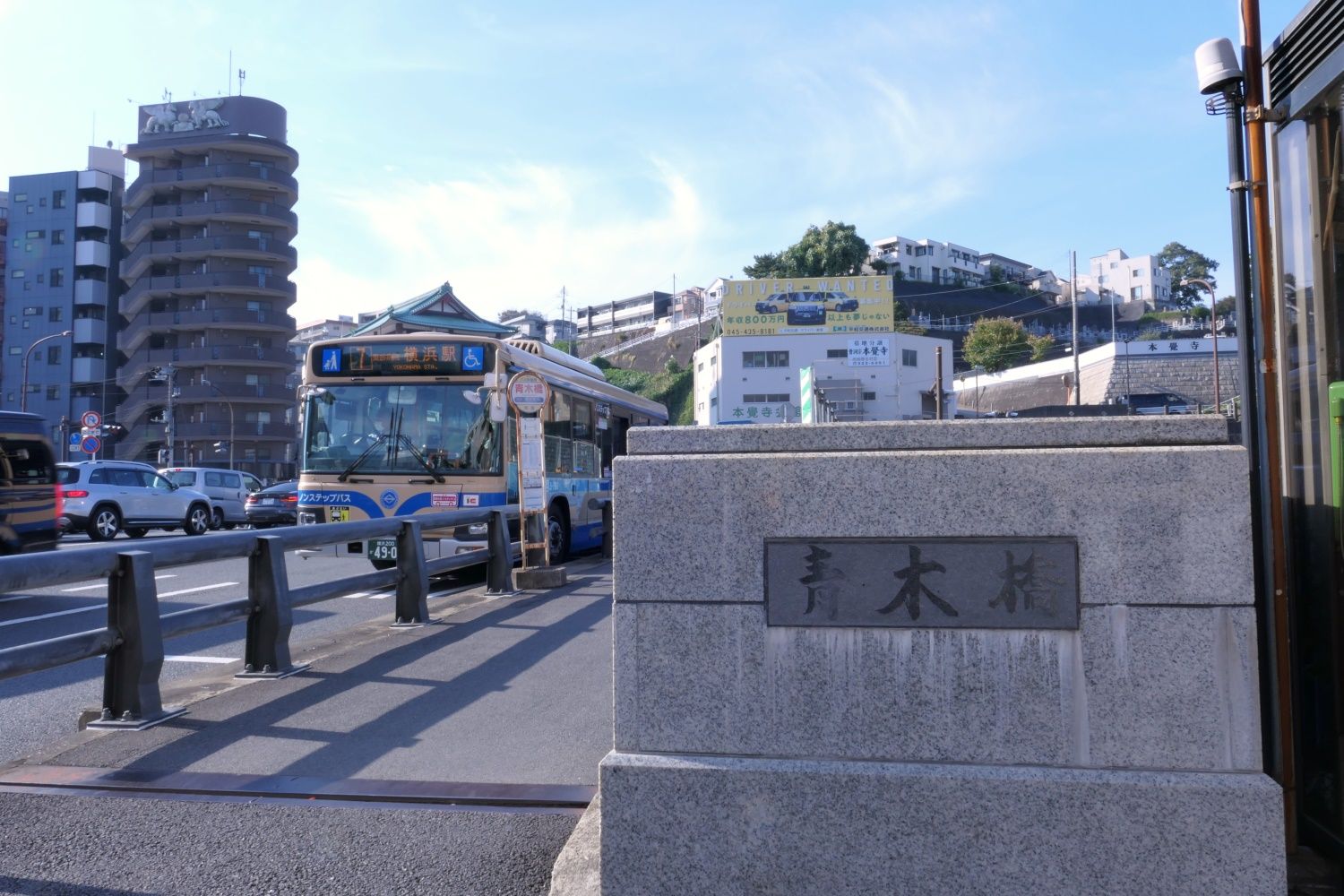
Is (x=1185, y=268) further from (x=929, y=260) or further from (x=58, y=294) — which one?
(x=58, y=294)

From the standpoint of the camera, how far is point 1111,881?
113 inches

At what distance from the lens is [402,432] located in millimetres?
12539

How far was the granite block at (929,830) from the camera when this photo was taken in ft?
9.29

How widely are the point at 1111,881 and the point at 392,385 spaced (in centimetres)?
1106

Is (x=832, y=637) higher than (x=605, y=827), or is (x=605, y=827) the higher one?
(x=832, y=637)

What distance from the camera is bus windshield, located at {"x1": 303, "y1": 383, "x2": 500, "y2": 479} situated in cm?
1247

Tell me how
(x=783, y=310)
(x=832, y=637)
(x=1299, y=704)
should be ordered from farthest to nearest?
(x=783, y=310) < (x=1299, y=704) < (x=832, y=637)

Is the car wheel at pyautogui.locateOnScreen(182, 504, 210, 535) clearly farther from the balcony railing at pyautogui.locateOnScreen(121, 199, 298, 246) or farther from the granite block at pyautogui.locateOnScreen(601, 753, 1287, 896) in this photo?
the balcony railing at pyautogui.locateOnScreen(121, 199, 298, 246)

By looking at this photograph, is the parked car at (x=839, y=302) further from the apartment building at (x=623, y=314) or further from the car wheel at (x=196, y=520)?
the apartment building at (x=623, y=314)

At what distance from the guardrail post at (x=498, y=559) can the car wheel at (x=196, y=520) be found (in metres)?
18.2

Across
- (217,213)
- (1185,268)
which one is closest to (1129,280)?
(1185,268)

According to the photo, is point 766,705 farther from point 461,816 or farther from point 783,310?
point 783,310

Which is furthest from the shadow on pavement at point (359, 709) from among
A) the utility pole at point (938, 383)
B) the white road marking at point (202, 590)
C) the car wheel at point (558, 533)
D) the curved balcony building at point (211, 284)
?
the curved balcony building at point (211, 284)

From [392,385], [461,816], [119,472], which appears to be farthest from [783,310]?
[461,816]
